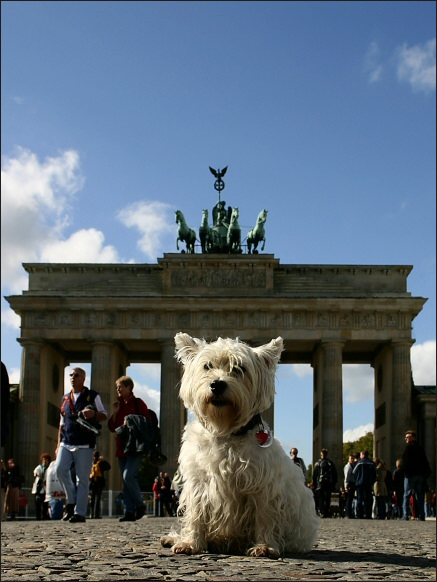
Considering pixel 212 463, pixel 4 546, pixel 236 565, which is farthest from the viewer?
pixel 4 546

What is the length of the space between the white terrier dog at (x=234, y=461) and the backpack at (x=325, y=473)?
18.8 meters

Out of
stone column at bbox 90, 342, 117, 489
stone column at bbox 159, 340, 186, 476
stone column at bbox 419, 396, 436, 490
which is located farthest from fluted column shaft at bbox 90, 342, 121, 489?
stone column at bbox 419, 396, 436, 490

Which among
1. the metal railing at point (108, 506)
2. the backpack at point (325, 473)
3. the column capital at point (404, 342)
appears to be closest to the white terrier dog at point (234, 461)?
the backpack at point (325, 473)

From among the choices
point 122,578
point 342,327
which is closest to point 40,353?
point 342,327

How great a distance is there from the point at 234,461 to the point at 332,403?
1778 inches

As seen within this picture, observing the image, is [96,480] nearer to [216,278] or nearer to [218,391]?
[218,391]

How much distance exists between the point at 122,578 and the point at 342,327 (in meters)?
47.4

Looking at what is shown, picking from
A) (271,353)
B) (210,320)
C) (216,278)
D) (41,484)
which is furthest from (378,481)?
(216,278)

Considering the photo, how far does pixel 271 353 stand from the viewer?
6.60 metres

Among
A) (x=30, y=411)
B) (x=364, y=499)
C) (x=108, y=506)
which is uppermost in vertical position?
(x=30, y=411)

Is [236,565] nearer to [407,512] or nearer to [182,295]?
[407,512]

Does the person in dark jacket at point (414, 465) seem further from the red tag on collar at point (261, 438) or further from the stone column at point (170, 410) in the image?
the stone column at point (170, 410)

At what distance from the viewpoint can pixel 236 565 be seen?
6.19m

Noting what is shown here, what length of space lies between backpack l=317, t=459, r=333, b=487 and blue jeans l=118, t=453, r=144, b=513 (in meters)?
11.3
